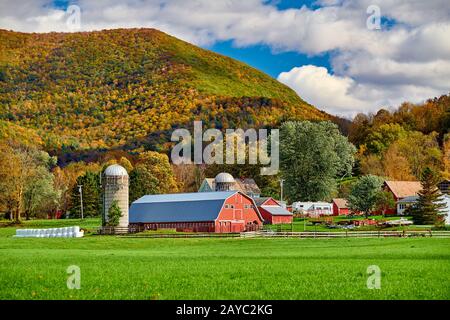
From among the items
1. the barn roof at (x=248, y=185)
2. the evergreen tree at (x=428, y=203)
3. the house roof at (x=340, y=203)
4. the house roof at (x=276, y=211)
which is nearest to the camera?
the evergreen tree at (x=428, y=203)

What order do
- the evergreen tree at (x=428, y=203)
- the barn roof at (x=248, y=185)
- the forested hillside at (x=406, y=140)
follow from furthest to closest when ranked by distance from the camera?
the forested hillside at (x=406, y=140)
the barn roof at (x=248, y=185)
the evergreen tree at (x=428, y=203)

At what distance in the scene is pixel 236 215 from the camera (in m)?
88.2

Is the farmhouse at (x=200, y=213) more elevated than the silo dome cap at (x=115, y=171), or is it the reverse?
the silo dome cap at (x=115, y=171)

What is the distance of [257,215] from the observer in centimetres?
9281

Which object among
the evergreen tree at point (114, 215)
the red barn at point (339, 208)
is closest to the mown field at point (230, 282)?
the evergreen tree at point (114, 215)

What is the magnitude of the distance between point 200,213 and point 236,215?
15.7 feet

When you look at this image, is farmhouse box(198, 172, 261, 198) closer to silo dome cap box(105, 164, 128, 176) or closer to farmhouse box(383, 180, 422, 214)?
silo dome cap box(105, 164, 128, 176)

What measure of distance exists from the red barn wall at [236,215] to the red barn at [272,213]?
5818mm

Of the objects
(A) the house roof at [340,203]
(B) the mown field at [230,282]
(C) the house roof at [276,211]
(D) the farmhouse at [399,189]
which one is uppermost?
(D) the farmhouse at [399,189]

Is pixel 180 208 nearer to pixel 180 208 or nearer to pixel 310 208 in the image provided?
pixel 180 208

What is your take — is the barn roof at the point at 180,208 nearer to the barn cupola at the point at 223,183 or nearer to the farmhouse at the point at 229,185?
the barn cupola at the point at 223,183

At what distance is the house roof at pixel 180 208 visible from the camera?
8638 centimetres

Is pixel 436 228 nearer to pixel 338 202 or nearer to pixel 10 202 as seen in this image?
pixel 338 202

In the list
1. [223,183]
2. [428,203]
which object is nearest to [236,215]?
[223,183]
